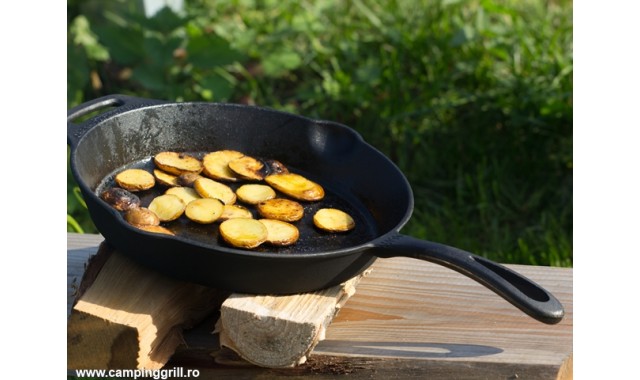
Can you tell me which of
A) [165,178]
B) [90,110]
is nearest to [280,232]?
[165,178]

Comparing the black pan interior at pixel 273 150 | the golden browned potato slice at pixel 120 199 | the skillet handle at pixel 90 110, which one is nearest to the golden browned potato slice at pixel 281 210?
the black pan interior at pixel 273 150

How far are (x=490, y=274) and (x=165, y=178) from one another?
2.17 feet

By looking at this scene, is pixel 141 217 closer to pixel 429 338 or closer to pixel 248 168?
pixel 248 168

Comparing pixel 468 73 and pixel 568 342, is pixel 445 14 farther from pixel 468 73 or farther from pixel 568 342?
pixel 568 342

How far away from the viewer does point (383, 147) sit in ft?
8.82

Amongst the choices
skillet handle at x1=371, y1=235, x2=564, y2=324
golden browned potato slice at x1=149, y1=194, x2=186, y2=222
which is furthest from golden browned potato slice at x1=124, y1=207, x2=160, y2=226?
skillet handle at x1=371, y1=235, x2=564, y2=324

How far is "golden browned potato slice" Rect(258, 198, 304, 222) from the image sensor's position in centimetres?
155

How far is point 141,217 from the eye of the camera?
4.78ft

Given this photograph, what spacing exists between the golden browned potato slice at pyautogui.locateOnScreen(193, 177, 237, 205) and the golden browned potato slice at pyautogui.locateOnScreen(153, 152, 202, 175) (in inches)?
1.7

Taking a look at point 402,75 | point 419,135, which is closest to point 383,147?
point 419,135

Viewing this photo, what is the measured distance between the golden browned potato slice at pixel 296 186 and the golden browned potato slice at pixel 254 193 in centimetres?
2

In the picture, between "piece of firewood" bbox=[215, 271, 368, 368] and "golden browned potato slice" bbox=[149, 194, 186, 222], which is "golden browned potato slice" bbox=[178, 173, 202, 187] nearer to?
"golden browned potato slice" bbox=[149, 194, 186, 222]

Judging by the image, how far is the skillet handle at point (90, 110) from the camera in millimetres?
1570

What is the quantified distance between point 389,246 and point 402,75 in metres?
1.58
